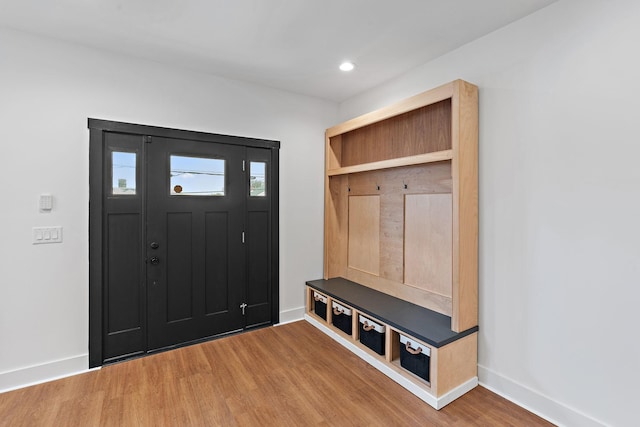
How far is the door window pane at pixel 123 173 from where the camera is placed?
107 inches

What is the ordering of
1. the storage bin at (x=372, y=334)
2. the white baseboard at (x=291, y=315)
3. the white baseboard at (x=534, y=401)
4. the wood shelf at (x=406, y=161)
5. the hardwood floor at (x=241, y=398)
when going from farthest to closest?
1. the white baseboard at (x=291, y=315)
2. the storage bin at (x=372, y=334)
3. the wood shelf at (x=406, y=161)
4. the hardwood floor at (x=241, y=398)
5. the white baseboard at (x=534, y=401)

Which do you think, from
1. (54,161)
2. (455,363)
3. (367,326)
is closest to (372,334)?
(367,326)

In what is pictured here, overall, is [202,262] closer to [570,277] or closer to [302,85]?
[302,85]

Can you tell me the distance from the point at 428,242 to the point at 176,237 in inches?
95.1

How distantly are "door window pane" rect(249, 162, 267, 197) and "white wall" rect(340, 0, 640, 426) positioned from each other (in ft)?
7.18

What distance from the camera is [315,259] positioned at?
383cm

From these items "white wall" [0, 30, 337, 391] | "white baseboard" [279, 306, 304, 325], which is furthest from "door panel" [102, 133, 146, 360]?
"white baseboard" [279, 306, 304, 325]

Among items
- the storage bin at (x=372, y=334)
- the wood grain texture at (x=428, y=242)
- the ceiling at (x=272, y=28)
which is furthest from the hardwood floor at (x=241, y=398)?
the ceiling at (x=272, y=28)

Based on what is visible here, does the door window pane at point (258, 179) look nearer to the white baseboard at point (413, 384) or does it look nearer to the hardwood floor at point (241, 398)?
the hardwood floor at point (241, 398)

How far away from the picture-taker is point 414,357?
91.6 inches

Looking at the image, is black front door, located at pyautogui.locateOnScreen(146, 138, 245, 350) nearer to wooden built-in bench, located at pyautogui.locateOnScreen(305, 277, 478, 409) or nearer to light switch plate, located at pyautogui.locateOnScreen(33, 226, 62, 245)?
light switch plate, located at pyautogui.locateOnScreen(33, 226, 62, 245)

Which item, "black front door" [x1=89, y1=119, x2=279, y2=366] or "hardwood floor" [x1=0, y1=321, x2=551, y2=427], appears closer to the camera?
"hardwood floor" [x1=0, y1=321, x2=551, y2=427]

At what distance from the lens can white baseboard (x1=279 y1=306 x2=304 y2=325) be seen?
11.8 ft

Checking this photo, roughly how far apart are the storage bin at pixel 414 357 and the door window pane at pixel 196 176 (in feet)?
7.43
